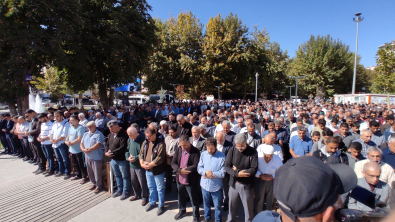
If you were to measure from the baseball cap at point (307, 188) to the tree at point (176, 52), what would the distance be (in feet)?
98.8

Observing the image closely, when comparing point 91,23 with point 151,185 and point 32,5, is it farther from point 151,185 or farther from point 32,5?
point 151,185

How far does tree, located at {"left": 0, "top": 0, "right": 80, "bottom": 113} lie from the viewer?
9.41 meters

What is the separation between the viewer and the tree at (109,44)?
1359 cm

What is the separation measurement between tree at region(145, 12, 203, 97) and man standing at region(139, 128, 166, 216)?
27.1m

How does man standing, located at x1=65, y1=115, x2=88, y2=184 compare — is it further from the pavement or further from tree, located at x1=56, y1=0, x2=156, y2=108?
tree, located at x1=56, y1=0, x2=156, y2=108

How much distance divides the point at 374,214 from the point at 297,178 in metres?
0.55

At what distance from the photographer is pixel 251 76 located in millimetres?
32375

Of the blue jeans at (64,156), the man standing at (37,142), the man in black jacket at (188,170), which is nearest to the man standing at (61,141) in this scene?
the blue jeans at (64,156)

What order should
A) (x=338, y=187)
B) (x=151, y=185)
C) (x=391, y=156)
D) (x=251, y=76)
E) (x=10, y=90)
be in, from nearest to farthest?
(x=338, y=187) < (x=391, y=156) < (x=151, y=185) < (x=10, y=90) < (x=251, y=76)

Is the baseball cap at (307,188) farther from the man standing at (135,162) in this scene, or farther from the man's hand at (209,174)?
A: the man standing at (135,162)

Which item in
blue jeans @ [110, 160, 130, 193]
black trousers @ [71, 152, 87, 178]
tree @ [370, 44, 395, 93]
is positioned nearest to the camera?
blue jeans @ [110, 160, 130, 193]

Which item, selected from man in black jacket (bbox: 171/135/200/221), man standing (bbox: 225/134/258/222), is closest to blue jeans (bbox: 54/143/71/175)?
man in black jacket (bbox: 171/135/200/221)

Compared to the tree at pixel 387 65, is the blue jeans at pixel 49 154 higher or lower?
lower

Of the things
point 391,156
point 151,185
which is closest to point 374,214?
point 391,156
